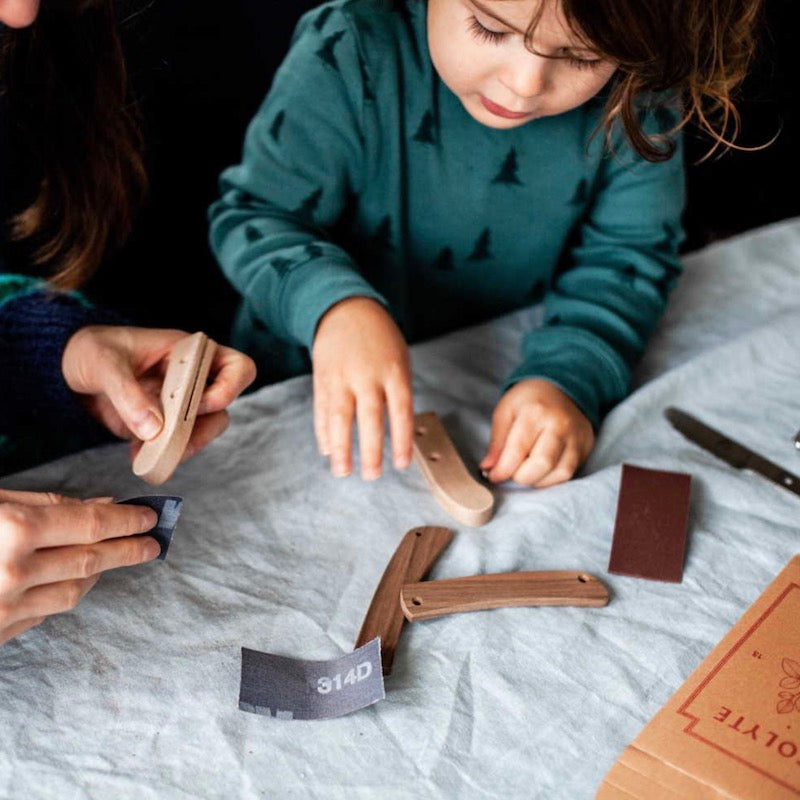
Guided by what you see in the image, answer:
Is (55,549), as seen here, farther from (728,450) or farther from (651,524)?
(728,450)

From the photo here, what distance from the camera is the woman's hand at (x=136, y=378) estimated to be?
24.9 inches

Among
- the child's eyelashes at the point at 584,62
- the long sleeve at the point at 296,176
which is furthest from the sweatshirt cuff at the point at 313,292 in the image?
the child's eyelashes at the point at 584,62

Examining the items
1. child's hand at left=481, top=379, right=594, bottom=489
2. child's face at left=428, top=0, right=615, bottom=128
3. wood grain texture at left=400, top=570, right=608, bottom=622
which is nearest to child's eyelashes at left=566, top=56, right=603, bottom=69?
child's face at left=428, top=0, right=615, bottom=128

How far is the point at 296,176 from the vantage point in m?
0.80

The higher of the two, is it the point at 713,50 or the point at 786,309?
the point at 713,50

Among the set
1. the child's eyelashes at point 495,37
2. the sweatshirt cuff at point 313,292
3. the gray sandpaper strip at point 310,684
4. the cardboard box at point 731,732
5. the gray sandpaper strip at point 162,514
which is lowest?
the cardboard box at point 731,732

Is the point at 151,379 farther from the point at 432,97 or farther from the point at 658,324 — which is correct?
the point at 658,324

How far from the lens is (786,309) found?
0.89 meters

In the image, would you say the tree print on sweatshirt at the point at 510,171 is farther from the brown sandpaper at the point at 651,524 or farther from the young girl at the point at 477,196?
the brown sandpaper at the point at 651,524

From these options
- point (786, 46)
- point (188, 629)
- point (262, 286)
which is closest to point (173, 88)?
point (262, 286)

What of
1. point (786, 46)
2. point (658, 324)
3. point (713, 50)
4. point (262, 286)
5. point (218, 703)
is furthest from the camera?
point (786, 46)

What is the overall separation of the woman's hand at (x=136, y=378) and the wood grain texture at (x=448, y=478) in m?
0.14

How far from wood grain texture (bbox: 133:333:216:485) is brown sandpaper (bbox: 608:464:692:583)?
300 millimetres

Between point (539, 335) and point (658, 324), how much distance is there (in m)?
0.14
